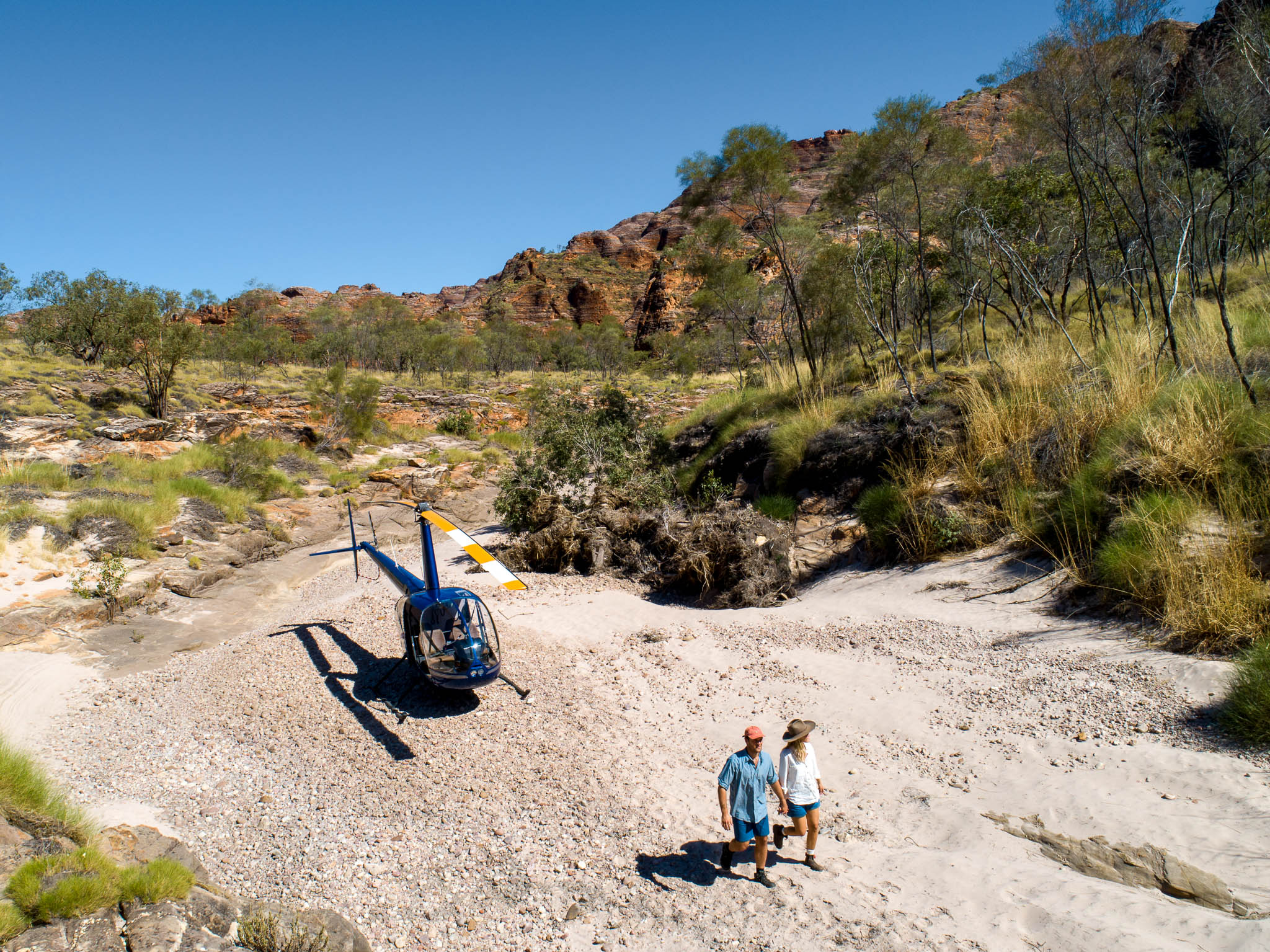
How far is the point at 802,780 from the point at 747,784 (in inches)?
13.7

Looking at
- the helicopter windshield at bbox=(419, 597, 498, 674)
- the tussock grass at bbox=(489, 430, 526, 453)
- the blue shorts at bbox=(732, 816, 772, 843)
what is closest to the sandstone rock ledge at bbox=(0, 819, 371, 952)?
the blue shorts at bbox=(732, 816, 772, 843)

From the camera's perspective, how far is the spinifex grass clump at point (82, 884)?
2691 mm

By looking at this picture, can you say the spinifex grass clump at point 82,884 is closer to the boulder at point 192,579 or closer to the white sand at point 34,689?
the white sand at point 34,689

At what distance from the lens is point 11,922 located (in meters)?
2.54

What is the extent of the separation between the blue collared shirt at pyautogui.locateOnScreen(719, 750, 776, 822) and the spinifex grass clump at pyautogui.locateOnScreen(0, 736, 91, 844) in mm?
3439

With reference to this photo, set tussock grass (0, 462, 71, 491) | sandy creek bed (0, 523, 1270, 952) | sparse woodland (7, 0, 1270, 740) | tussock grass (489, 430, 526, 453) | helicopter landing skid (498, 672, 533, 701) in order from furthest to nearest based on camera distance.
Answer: tussock grass (489, 430, 526, 453)
tussock grass (0, 462, 71, 491)
helicopter landing skid (498, 672, 533, 701)
sparse woodland (7, 0, 1270, 740)
sandy creek bed (0, 523, 1270, 952)

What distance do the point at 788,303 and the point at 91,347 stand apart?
26465 mm

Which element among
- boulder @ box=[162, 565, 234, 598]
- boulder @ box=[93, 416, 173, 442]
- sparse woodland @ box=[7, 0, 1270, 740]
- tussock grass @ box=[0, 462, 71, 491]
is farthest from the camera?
boulder @ box=[93, 416, 173, 442]

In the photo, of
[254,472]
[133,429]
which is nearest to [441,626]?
[254,472]

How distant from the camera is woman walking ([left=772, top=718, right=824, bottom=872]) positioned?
11.9 feet

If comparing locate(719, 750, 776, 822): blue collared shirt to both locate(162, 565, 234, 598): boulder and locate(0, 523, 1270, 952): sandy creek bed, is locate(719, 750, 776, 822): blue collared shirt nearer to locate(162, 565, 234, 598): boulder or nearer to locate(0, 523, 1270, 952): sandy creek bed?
locate(0, 523, 1270, 952): sandy creek bed

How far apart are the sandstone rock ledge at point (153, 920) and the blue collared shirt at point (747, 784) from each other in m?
2.04

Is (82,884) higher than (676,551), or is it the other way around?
(82,884)

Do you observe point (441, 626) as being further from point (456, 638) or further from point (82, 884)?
A: point (82, 884)
